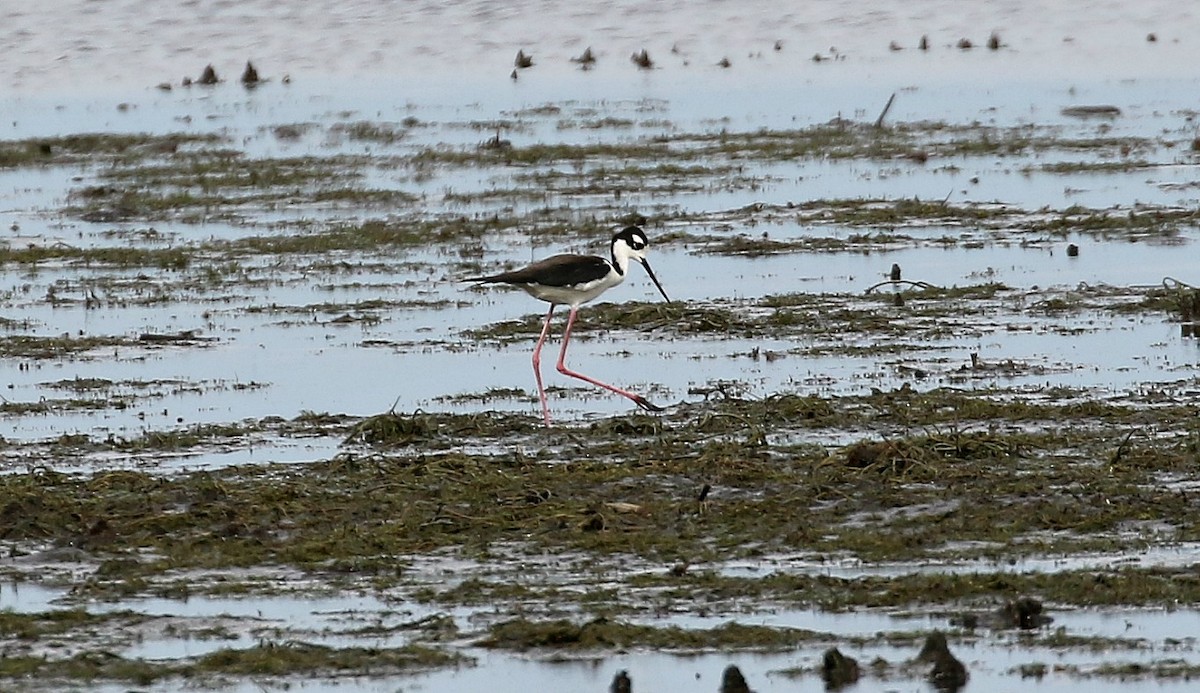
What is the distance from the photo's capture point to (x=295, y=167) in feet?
90.5

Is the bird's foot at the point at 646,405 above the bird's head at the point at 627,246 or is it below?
below

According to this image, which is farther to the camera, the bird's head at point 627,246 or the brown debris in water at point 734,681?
the bird's head at point 627,246

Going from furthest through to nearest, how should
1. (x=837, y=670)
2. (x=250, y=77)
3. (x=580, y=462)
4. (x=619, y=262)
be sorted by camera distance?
1. (x=250, y=77)
2. (x=619, y=262)
3. (x=580, y=462)
4. (x=837, y=670)

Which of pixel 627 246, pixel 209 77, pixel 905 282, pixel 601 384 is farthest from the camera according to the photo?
pixel 209 77

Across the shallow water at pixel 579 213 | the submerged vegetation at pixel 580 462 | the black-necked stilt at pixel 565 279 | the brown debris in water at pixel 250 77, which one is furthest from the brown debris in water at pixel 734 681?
the brown debris in water at pixel 250 77

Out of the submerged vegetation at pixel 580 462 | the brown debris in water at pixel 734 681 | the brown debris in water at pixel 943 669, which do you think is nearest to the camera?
the brown debris in water at pixel 734 681

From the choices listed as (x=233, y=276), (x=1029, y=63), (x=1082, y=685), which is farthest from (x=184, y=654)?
(x=1029, y=63)

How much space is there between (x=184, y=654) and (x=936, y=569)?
2843mm

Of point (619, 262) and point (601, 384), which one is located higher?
point (619, 262)

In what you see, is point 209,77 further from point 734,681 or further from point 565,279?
point 734,681

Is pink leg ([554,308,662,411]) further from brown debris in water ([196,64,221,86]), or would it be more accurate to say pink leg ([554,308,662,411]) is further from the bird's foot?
brown debris in water ([196,64,221,86])

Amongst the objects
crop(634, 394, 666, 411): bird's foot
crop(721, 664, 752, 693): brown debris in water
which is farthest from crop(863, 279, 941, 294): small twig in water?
crop(721, 664, 752, 693): brown debris in water

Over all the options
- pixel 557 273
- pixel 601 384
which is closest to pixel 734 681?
pixel 601 384

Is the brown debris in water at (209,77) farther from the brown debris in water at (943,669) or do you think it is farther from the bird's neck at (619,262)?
the brown debris in water at (943,669)
